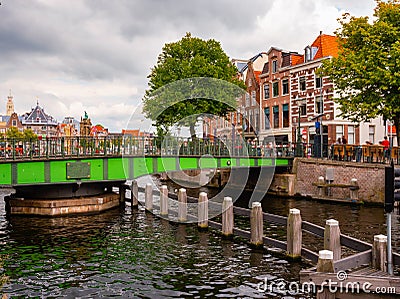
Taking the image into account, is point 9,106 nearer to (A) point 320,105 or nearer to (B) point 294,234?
(A) point 320,105

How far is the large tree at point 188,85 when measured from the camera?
41.9m

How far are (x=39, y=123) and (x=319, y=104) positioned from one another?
10361 cm

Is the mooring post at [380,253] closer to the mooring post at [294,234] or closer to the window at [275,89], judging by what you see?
the mooring post at [294,234]

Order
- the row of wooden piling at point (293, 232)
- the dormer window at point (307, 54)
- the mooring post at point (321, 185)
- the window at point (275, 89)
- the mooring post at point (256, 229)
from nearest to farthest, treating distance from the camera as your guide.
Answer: the row of wooden piling at point (293, 232) < the mooring post at point (256, 229) < the mooring post at point (321, 185) < the dormer window at point (307, 54) < the window at point (275, 89)

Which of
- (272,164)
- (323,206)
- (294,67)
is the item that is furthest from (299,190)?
(294,67)

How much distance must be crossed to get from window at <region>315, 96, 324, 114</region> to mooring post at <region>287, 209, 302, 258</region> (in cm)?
3155

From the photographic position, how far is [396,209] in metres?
26.4

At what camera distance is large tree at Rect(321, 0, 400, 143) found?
28328mm

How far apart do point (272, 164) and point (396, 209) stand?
12.0m

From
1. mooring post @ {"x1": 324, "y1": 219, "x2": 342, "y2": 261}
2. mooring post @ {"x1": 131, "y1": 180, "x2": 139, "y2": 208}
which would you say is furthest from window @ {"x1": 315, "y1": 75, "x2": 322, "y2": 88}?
mooring post @ {"x1": 324, "y1": 219, "x2": 342, "y2": 261}

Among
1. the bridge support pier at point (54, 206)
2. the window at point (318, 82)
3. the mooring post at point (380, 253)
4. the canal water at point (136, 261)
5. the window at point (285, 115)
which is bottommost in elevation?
the canal water at point (136, 261)

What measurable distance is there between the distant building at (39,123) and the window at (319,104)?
99.7 m

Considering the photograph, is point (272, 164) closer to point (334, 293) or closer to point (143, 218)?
point (143, 218)

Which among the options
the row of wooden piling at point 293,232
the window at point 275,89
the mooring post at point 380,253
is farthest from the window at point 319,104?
the mooring post at point 380,253
